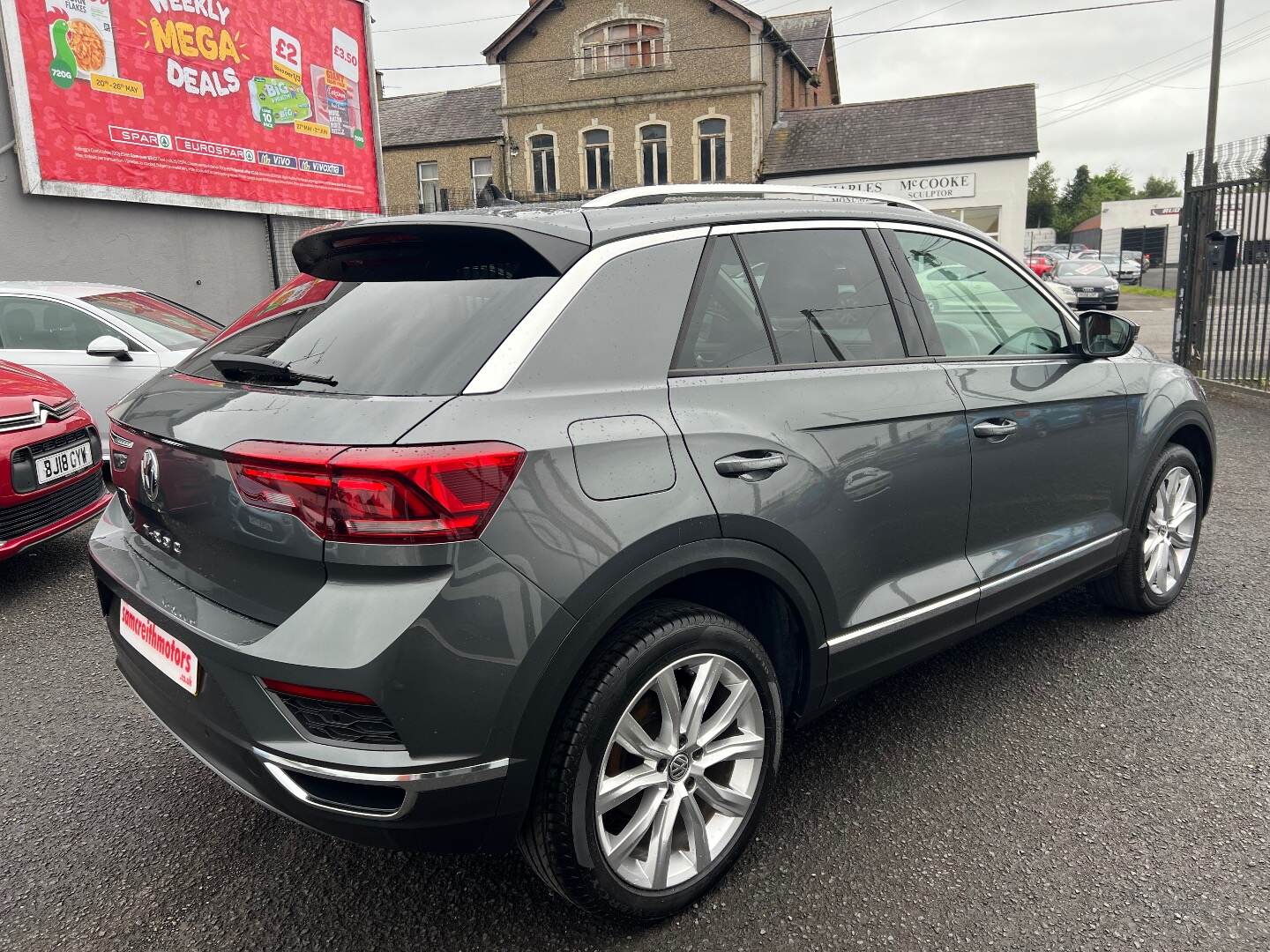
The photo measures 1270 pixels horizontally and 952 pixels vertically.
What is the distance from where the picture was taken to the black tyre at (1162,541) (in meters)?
3.84

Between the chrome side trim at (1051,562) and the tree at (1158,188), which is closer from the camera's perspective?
the chrome side trim at (1051,562)

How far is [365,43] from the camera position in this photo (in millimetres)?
15086

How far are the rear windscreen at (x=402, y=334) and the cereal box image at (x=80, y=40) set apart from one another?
10797mm

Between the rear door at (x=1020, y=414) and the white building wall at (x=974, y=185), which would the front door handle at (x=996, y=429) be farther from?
the white building wall at (x=974, y=185)

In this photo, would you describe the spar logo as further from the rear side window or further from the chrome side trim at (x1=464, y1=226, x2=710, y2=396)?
the rear side window

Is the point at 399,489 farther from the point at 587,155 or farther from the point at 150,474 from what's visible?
the point at 587,155

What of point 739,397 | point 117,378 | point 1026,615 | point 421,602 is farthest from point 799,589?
Result: point 117,378

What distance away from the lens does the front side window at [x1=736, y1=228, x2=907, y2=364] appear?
2566 millimetres

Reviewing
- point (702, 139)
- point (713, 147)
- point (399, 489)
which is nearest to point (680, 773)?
point (399, 489)

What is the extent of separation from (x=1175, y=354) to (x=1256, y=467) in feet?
16.7

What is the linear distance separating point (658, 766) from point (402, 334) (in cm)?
115

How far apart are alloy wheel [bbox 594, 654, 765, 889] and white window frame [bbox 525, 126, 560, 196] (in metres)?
35.1

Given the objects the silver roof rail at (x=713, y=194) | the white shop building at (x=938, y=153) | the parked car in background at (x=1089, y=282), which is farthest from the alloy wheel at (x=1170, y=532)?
the white shop building at (x=938, y=153)

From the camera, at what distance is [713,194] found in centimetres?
270
